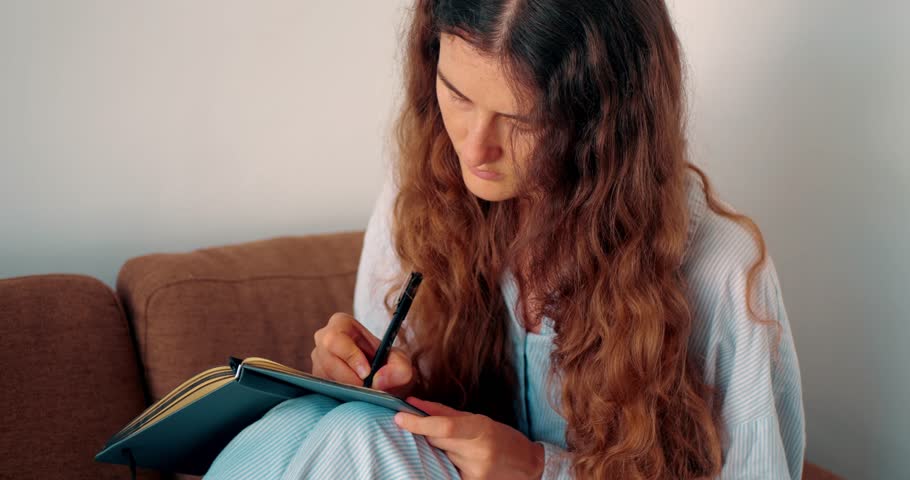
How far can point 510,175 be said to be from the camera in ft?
3.32

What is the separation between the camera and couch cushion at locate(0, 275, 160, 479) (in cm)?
114

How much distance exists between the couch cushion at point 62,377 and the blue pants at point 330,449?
30 centimetres

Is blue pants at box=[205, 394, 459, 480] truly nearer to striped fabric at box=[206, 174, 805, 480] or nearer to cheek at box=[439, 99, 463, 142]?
striped fabric at box=[206, 174, 805, 480]

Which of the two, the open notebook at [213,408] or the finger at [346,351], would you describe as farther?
the finger at [346,351]

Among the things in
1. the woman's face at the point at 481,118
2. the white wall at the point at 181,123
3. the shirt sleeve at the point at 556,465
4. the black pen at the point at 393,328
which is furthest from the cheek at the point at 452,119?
the white wall at the point at 181,123

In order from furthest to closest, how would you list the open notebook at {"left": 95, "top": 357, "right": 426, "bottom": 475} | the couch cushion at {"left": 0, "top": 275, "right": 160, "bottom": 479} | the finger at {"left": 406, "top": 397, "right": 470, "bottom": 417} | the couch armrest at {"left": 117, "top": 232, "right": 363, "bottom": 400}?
the couch armrest at {"left": 117, "top": 232, "right": 363, "bottom": 400}, the couch cushion at {"left": 0, "top": 275, "right": 160, "bottom": 479}, the finger at {"left": 406, "top": 397, "right": 470, "bottom": 417}, the open notebook at {"left": 95, "top": 357, "right": 426, "bottom": 475}

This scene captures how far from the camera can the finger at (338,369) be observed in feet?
3.59

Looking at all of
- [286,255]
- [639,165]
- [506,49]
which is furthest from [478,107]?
[286,255]

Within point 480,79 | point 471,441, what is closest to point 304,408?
point 471,441

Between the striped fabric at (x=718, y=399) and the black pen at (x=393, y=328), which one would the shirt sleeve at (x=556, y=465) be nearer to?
the striped fabric at (x=718, y=399)

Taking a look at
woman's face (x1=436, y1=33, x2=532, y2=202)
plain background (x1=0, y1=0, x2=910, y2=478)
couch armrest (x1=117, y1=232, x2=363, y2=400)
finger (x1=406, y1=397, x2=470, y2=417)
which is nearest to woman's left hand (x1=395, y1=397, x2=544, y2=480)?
finger (x1=406, y1=397, x2=470, y2=417)

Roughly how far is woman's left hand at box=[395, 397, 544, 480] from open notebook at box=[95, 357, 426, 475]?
4 centimetres

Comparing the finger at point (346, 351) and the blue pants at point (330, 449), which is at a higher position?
the finger at point (346, 351)

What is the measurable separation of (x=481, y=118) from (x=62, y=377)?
0.72 m
